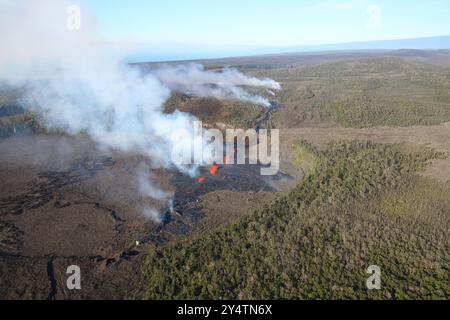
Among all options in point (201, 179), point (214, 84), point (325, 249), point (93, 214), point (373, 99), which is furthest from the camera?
point (214, 84)

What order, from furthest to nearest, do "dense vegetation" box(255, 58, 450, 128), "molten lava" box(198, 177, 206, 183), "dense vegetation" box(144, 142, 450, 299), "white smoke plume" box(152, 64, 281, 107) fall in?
"white smoke plume" box(152, 64, 281, 107) → "dense vegetation" box(255, 58, 450, 128) → "molten lava" box(198, 177, 206, 183) → "dense vegetation" box(144, 142, 450, 299)

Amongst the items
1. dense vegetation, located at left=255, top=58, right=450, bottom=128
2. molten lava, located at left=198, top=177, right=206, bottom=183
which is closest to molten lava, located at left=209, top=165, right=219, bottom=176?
molten lava, located at left=198, top=177, right=206, bottom=183

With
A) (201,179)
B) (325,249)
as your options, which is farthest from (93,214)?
(325,249)

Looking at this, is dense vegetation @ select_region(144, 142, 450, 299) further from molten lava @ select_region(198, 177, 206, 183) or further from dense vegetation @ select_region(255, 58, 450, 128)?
dense vegetation @ select_region(255, 58, 450, 128)

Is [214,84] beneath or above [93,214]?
above

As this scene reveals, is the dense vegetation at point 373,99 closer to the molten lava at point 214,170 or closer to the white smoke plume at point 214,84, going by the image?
the white smoke plume at point 214,84

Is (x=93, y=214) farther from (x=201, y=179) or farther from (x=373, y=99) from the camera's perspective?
(x=373, y=99)

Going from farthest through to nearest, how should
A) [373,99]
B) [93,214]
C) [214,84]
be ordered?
[214,84] → [373,99] → [93,214]
